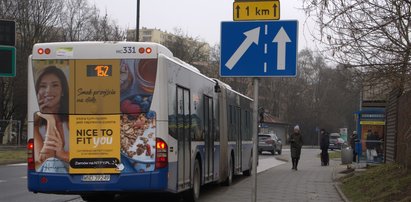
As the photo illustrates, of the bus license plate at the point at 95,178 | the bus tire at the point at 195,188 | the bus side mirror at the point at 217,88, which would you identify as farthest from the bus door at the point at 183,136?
the bus side mirror at the point at 217,88

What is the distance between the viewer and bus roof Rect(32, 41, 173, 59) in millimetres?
9867

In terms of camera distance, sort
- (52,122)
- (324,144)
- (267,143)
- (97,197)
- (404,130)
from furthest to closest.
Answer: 1. (267,143)
2. (324,144)
3. (404,130)
4. (97,197)
5. (52,122)

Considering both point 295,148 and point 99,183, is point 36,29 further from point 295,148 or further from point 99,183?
point 99,183

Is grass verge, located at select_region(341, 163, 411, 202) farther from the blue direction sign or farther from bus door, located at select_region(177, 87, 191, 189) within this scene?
the blue direction sign

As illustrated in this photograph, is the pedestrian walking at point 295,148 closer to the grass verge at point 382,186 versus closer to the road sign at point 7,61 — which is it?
the grass verge at point 382,186

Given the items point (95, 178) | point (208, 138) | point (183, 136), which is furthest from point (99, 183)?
point (208, 138)

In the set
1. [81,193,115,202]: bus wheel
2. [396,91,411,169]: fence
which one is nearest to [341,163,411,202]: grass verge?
[396,91,411,169]: fence

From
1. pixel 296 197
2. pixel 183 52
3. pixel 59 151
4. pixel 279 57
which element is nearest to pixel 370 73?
pixel 296 197

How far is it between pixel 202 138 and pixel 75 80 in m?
3.84

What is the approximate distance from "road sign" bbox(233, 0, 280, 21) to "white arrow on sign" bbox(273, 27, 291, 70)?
196 mm

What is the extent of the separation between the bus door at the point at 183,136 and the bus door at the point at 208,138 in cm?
169

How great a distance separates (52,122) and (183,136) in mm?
2447

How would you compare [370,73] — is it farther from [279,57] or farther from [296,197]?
[279,57]

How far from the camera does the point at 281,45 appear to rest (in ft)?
22.5
